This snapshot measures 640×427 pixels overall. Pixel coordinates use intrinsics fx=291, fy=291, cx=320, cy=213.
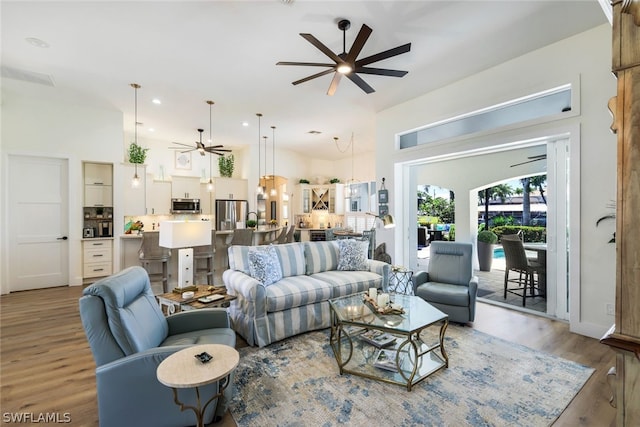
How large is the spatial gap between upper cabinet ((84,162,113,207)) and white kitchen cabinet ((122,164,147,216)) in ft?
0.89

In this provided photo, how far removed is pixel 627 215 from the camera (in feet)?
3.34

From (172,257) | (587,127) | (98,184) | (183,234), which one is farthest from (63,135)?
(587,127)

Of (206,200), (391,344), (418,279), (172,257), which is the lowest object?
(391,344)

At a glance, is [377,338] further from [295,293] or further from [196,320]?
[196,320]

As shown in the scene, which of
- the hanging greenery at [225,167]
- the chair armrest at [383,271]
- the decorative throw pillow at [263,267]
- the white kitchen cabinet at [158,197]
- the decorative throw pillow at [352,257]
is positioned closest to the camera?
the decorative throw pillow at [263,267]

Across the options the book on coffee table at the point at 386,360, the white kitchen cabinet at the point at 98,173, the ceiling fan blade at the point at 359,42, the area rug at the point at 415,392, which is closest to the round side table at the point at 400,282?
the area rug at the point at 415,392

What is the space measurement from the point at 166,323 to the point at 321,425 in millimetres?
1395

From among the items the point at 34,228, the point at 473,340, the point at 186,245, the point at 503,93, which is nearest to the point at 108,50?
the point at 186,245

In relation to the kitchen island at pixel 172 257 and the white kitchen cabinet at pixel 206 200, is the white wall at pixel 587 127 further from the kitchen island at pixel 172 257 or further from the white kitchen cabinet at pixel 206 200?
the white kitchen cabinet at pixel 206 200

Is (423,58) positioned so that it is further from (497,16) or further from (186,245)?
(186,245)

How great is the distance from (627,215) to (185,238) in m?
3.08

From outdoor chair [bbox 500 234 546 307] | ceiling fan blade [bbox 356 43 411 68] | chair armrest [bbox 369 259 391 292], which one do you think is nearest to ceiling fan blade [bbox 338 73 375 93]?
ceiling fan blade [bbox 356 43 411 68]

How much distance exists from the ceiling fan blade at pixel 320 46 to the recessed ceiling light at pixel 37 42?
3.29 metres

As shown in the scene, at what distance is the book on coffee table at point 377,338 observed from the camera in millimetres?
2725
